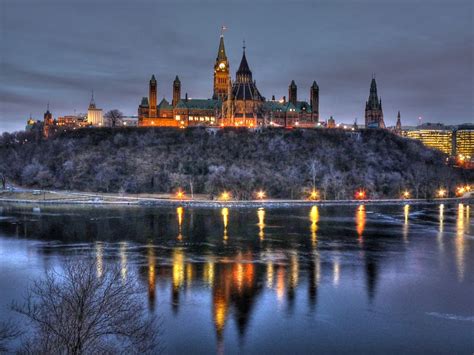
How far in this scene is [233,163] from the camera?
283ft

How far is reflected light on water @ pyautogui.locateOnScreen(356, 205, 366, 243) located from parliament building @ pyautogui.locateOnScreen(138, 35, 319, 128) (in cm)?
3921

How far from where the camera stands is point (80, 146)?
98.1 m

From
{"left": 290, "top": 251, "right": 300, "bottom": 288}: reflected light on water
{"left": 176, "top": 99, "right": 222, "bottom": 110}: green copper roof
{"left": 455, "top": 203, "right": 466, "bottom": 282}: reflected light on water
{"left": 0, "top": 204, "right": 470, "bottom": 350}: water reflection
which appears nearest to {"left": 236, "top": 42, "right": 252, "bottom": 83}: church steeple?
{"left": 176, "top": 99, "right": 222, "bottom": 110}: green copper roof

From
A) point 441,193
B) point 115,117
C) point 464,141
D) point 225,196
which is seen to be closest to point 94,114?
point 115,117

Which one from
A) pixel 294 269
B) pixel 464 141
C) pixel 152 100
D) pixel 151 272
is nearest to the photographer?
pixel 151 272

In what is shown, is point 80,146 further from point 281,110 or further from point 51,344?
point 51,344

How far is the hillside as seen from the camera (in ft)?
264

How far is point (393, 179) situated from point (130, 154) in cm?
4431

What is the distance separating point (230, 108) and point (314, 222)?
54273 mm

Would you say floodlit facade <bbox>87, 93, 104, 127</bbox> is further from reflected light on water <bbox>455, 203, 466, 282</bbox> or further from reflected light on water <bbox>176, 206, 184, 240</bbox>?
reflected light on water <bbox>455, 203, 466, 282</bbox>

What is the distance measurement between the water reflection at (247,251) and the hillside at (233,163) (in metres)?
18.1

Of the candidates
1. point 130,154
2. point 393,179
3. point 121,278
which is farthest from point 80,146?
point 121,278

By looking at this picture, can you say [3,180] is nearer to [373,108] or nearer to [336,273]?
[336,273]

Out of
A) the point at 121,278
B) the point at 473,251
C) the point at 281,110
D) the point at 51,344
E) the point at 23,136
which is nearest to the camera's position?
the point at 51,344
